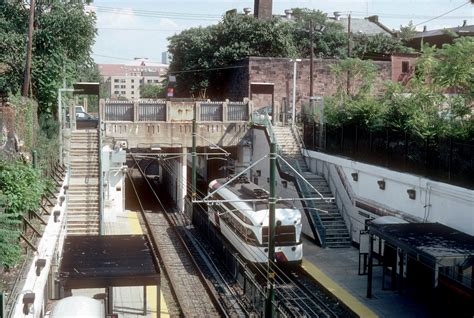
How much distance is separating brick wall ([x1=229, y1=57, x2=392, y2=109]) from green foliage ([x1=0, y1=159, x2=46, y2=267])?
27893 millimetres

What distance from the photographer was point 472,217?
18.7 metres

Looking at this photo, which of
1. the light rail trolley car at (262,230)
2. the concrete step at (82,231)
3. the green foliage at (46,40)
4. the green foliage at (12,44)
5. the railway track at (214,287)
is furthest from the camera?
the green foliage at (46,40)

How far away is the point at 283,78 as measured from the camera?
43.6m

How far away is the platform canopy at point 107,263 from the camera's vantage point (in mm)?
13516

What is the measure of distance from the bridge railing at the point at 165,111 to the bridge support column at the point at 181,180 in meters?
2.13

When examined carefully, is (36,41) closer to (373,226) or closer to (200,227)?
(200,227)

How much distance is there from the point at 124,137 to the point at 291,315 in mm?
19348

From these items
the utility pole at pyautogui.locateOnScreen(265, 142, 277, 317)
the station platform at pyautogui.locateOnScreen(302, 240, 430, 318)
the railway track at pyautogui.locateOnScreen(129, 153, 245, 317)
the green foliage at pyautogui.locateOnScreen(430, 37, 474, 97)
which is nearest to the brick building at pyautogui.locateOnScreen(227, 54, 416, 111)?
the railway track at pyautogui.locateOnScreen(129, 153, 245, 317)

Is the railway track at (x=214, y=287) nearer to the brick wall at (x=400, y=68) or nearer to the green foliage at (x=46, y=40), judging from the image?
the green foliage at (x=46, y=40)

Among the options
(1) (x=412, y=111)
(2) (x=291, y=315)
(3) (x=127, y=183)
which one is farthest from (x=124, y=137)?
(2) (x=291, y=315)

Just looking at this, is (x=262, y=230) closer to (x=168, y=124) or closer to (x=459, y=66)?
(x=459, y=66)

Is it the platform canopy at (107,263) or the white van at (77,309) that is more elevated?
the platform canopy at (107,263)

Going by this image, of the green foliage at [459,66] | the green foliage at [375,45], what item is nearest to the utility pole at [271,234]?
the green foliage at [459,66]

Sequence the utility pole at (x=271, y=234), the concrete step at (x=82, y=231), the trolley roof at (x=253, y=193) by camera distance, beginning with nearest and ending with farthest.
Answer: the utility pole at (x=271, y=234) → the trolley roof at (x=253, y=193) → the concrete step at (x=82, y=231)
